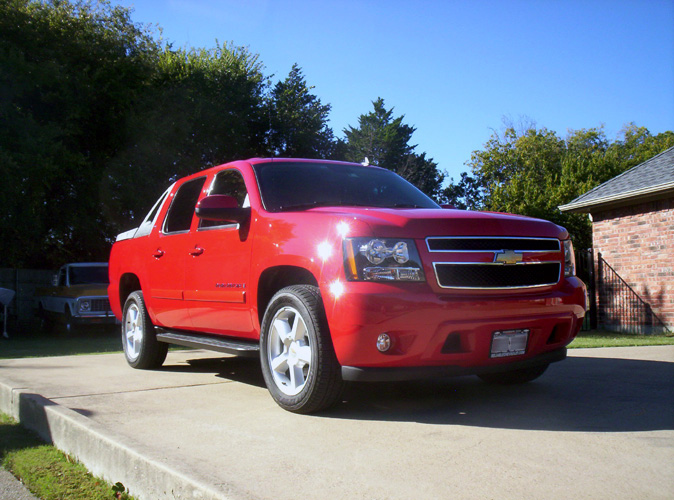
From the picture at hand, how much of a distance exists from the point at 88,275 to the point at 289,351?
1493cm

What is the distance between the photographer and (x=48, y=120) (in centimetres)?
1995

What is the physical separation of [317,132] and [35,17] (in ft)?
45.7

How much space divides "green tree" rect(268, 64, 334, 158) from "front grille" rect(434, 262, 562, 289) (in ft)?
81.3

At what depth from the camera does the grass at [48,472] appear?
10.4 feet

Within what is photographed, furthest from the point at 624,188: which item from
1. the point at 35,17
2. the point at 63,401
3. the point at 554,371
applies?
the point at 35,17

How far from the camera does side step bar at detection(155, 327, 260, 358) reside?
183 inches

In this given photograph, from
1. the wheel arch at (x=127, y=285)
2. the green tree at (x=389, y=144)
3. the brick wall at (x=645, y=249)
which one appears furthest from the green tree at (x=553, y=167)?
the wheel arch at (x=127, y=285)

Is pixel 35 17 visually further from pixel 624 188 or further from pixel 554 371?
pixel 554 371

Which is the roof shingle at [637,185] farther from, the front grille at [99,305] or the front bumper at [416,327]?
the front grille at [99,305]

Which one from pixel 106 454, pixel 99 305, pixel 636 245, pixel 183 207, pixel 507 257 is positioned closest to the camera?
pixel 106 454

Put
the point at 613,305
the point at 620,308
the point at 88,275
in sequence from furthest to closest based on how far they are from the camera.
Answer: the point at 88,275, the point at 613,305, the point at 620,308

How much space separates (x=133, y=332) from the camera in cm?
682

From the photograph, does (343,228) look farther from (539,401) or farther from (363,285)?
(539,401)

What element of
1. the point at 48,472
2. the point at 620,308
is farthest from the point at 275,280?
the point at 620,308
